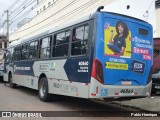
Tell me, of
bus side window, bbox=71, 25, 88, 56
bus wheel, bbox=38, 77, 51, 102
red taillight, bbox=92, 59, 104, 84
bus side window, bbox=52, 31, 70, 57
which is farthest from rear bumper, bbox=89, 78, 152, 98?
bus wheel, bbox=38, 77, 51, 102

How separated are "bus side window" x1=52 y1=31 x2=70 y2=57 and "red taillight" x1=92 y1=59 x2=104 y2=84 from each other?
196 cm

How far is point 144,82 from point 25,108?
4.05 meters

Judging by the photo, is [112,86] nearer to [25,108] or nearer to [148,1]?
[25,108]

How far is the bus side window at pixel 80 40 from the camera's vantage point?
977 centimetres

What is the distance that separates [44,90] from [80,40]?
138 inches

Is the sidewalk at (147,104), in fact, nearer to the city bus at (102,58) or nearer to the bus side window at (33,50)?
the city bus at (102,58)

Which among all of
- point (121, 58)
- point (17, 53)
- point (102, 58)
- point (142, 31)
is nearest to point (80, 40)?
point (102, 58)

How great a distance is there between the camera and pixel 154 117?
9.79 m

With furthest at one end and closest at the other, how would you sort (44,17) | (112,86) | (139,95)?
(44,17), (139,95), (112,86)

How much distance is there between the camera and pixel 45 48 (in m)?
13.0

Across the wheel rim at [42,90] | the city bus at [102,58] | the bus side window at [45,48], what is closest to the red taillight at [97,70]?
the city bus at [102,58]

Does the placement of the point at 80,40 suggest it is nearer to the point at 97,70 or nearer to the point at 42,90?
the point at 97,70

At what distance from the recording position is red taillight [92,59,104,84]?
916 cm

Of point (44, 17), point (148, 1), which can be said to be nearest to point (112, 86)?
point (148, 1)
